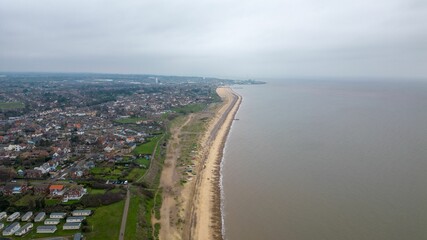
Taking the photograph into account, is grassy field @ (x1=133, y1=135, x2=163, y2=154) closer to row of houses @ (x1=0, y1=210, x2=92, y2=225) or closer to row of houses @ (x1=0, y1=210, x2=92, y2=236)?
row of houses @ (x1=0, y1=210, x2=92, y2=225)

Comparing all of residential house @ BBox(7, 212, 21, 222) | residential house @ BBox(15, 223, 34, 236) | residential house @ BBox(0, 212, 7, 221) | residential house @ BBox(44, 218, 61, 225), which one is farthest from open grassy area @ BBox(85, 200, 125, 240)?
residential house @ BBox(0, 212, 7, 221)

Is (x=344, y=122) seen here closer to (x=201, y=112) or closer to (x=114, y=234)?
(x=201, y=112)

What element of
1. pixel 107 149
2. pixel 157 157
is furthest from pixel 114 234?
pixel 107 149

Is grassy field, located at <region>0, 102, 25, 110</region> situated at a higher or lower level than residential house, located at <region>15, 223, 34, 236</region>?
higher

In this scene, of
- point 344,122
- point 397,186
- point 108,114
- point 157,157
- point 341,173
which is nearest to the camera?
point 397,186

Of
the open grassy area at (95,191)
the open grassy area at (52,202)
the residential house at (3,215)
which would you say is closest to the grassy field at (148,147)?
the open grassy area at (95,191)
